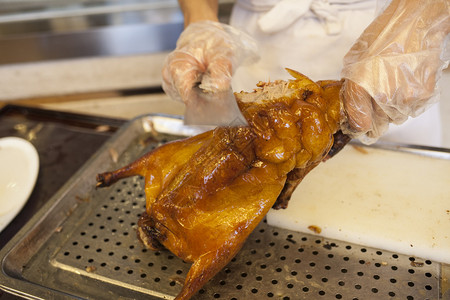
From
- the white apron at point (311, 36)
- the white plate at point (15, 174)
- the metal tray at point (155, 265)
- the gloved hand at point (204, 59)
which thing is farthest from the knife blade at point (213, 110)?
the white plate at point (15, 174)

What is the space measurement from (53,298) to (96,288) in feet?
0.37

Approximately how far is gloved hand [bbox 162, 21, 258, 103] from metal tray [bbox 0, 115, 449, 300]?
42 cm

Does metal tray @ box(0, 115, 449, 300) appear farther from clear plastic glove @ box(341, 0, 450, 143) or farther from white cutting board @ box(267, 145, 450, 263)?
clear plastic glove @ box(341, 0, 450, 143)

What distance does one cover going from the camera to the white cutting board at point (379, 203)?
4.25 ft

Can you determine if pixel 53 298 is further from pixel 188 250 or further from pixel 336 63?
pixel 336 63

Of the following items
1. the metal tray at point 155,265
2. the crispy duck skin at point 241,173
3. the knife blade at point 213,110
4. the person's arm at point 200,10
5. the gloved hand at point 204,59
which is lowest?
the metal tray at point 155,265

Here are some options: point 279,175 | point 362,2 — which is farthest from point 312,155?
point 362,2

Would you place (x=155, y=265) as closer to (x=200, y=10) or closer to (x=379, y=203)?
(x=379, y=203)

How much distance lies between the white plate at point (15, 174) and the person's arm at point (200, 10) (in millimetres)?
759

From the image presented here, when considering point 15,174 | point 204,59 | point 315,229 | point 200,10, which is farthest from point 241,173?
point 15,174

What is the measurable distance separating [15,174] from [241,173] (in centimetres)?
91

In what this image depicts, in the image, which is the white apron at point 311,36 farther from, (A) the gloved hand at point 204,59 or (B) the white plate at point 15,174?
(B) the white plate at point 15,174

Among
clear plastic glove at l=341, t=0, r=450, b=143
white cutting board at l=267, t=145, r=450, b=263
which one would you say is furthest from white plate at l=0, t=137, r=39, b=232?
clear plastic glove at l=341, t=0, r=450, b=143

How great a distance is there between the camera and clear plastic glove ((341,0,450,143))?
1160mm
